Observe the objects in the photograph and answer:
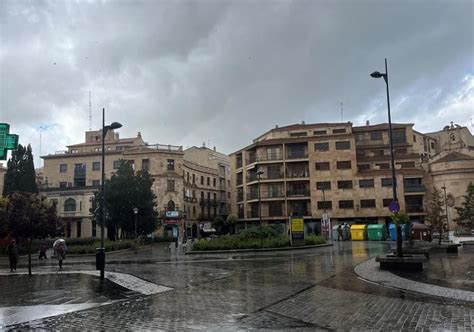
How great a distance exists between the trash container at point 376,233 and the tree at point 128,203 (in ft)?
81.0

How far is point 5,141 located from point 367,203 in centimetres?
5465

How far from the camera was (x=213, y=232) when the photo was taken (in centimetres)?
7094

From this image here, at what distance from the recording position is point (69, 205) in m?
64.9

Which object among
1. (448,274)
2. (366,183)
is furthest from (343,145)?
(448,274)

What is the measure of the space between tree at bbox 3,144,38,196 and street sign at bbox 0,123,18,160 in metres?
41.1

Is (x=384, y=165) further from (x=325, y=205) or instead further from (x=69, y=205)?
(x=69, y=205)

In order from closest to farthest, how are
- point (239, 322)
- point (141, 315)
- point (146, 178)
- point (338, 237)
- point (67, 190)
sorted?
point (239, 322) < point (141, 315) < point (338, 237) < point (146, 178) < point (67, 190)

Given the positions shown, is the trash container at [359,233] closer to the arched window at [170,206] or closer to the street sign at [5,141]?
the arched window at [170,206]

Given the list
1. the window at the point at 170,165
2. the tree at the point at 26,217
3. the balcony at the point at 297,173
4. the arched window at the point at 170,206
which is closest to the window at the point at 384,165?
the balcony at the point at 297,173

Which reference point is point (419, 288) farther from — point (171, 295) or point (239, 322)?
point (171, 295)

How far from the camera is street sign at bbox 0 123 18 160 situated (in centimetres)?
1337

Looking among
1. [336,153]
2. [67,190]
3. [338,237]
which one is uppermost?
[336,153]

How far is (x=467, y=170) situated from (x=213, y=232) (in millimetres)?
39351

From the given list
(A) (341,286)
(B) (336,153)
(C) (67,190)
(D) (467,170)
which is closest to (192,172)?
(C) (67,190)
